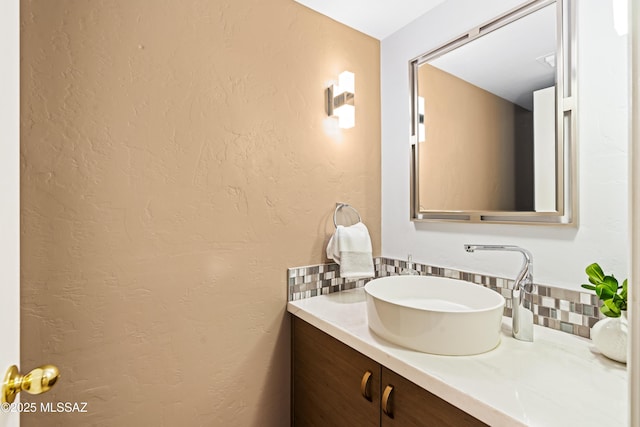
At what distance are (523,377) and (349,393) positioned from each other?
54 centimetres

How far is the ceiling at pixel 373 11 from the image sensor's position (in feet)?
4.71

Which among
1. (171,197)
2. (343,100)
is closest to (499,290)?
(343,100)

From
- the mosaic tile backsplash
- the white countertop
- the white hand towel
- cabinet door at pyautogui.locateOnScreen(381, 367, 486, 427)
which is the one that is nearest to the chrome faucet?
the white countertop

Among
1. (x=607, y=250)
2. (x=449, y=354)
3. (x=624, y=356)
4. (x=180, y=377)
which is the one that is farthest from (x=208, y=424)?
(x=607, y=250)

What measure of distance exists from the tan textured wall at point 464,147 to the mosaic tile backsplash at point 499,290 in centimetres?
30

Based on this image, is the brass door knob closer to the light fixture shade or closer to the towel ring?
the towel ring

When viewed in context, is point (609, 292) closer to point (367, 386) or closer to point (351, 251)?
point (367, 386)

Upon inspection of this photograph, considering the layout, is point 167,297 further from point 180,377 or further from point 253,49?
point 253,49

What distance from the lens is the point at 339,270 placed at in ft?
5.16

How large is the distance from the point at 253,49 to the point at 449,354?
135 cm

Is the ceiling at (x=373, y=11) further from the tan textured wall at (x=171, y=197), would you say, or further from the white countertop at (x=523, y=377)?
the white countertop at (x=523, y=377)

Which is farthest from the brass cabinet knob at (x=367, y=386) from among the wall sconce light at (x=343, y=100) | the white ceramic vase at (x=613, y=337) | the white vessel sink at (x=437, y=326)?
the wall sconce light at (x=343, y=100)

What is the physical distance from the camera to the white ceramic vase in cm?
85

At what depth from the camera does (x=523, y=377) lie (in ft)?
2.63
